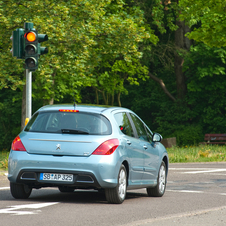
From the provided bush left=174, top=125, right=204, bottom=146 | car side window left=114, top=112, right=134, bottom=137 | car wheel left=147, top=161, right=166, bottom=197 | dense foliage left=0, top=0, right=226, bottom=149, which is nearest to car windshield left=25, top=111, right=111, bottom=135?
car side window left=114, top=112, right=134, bottom=137

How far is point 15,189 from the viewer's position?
908cm

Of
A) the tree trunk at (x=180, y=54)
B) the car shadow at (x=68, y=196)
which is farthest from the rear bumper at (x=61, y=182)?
the tree trunk at (x=180, y=54)

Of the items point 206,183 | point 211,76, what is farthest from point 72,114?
point 211,76

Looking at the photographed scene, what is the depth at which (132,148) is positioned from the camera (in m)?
9.18

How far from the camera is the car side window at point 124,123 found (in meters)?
9.14

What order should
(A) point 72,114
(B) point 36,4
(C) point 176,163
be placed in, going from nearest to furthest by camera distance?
(A) point 72,114
(C) point 176,163
(B) point 36,4

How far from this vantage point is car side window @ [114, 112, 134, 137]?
9137mm

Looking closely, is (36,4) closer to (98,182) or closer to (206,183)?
(206,183)

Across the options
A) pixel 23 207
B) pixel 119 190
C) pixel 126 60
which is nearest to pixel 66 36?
pixel 126 60

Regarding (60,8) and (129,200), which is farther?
(60,8)

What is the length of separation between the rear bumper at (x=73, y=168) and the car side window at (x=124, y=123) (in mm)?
854

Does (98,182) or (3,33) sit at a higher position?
(3,33)

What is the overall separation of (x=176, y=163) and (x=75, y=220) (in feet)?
45.0

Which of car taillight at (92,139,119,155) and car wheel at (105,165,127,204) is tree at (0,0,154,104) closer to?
car wheel at (105,165,127,204)
